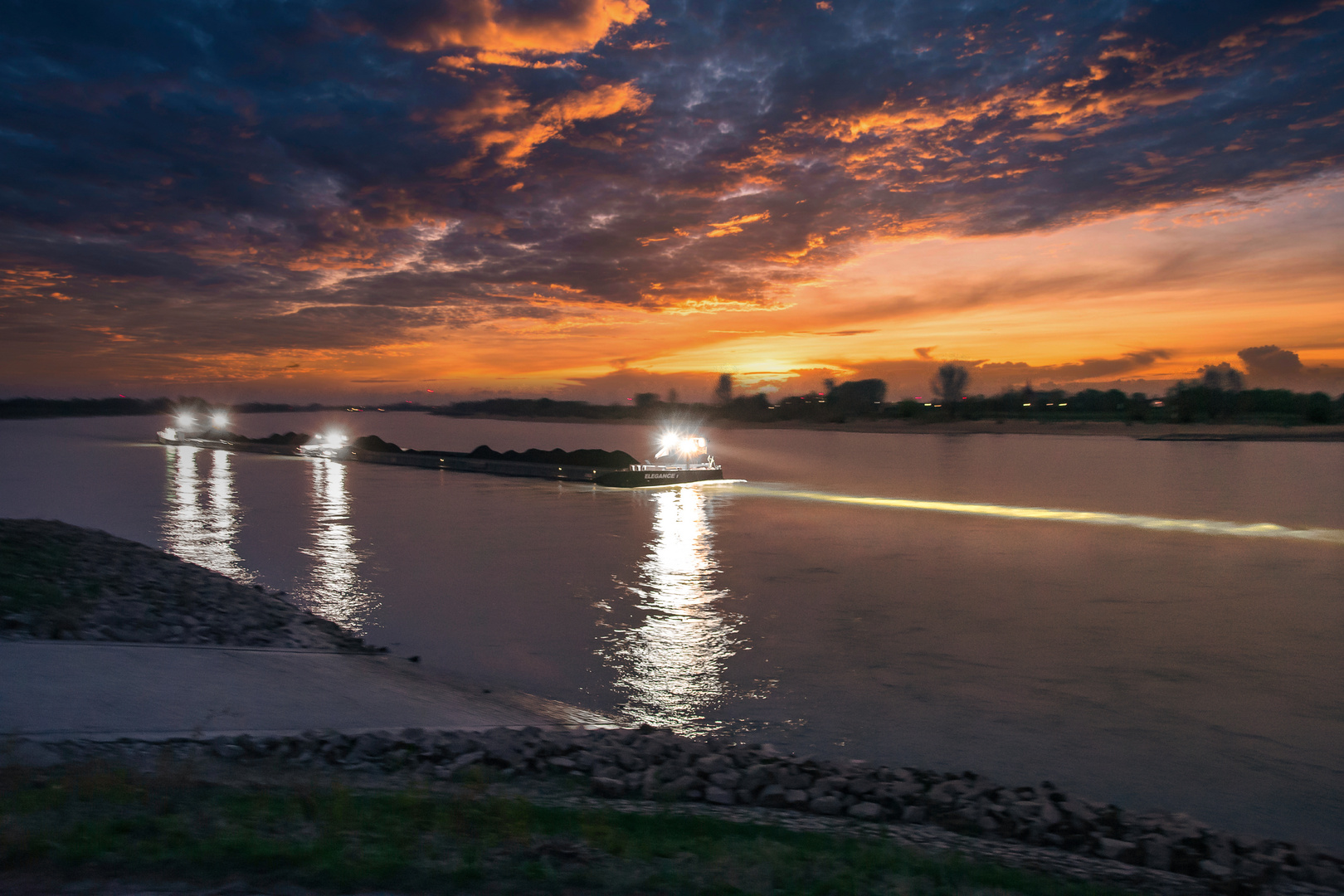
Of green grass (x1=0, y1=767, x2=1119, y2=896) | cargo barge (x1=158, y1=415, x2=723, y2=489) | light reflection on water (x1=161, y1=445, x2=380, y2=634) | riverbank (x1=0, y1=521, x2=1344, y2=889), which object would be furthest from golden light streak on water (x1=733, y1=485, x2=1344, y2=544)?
green grass (x1=0, y1=767, x2=1119, y2=896)

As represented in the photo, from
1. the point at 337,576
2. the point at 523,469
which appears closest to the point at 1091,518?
the point at 337,576

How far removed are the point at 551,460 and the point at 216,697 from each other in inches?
1776

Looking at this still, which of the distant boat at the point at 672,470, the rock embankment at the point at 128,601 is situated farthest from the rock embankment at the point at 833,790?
the distant boat at the point at 672,470

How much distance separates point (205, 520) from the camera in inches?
1084

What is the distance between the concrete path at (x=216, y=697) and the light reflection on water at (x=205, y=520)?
8.94m

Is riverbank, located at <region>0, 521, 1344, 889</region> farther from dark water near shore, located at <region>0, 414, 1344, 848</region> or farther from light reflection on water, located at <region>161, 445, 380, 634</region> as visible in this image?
light reflection on water, located at <region>161, 445, 380, 634</region>

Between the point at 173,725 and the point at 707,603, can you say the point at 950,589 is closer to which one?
the point at 707,603

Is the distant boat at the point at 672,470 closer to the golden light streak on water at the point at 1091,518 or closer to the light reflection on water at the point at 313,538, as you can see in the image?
the golden light streak on water at the point at 1091,518

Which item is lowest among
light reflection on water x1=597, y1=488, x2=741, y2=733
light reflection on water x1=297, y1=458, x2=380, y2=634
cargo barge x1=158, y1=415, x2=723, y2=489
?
light reflection on water x1=597, y1=488, x2=741, y2=733

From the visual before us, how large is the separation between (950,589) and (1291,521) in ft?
78.9

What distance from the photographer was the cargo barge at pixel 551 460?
45.5m

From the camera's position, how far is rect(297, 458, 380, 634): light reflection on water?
14.8 m

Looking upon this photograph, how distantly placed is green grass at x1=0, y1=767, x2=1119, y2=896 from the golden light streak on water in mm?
29758

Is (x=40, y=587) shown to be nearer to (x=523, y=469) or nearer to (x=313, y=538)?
(x=313, y=538)
